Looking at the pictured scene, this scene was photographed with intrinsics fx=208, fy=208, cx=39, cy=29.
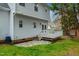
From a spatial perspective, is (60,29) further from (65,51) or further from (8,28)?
(8,28)

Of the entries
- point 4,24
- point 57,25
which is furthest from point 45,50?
point 4,24

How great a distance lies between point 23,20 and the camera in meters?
3.11

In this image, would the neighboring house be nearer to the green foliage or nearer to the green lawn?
the green foliage

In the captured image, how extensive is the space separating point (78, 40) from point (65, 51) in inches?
10.9

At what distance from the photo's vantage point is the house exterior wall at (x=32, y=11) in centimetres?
305

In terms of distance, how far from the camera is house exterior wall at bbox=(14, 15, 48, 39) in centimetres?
304

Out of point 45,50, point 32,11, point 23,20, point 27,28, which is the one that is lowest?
point 45,50

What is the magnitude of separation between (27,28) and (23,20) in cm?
13

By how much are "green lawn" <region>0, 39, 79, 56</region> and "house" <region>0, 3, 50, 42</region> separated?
6.1 inches

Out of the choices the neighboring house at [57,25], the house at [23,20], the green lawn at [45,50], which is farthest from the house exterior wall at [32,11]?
the green lawn at [45,50]

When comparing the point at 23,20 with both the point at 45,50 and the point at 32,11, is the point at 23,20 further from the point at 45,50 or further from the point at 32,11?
the point at 45,50

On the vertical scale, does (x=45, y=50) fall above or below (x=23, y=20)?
below

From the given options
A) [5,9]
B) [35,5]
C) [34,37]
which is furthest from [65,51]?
[5,9]

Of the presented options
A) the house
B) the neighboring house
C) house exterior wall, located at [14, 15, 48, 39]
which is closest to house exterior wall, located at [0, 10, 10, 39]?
the house
